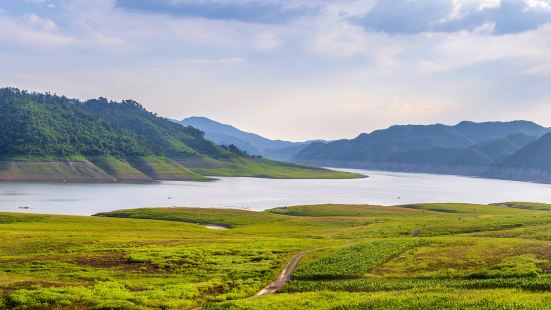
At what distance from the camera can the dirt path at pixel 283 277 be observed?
44.0 m

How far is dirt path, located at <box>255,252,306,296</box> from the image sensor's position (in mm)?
44044

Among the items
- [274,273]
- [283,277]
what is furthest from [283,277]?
[274,273]

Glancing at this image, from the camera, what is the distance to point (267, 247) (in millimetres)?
66812

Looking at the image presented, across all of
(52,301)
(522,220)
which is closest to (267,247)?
(52,301)

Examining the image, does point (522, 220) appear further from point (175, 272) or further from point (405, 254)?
point (175, 272)

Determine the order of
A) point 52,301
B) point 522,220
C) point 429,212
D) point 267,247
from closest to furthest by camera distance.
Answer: point 52,301, point 267,247, point 522,220, point 429,212

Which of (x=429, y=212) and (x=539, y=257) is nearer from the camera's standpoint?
(x=539, y=257)

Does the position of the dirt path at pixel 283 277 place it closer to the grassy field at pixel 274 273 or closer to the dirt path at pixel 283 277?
the dirt path at pixel 283 277

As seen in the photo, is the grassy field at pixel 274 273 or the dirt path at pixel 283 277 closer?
the grassy field at pixel 274 273

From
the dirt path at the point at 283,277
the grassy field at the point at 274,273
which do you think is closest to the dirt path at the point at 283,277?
the dirt path at the point at 283,277

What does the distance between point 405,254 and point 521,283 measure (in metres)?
17.7

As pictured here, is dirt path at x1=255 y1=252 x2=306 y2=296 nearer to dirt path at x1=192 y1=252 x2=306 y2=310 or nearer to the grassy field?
dirt path at x1=192 y1=252 x2=306 y2=310

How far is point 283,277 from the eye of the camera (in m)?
49.3

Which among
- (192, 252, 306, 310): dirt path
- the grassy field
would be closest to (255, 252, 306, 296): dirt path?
(192, 252, 306, 310): dirt path
